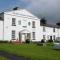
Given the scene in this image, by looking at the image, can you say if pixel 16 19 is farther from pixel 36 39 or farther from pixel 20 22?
pixel 36 39

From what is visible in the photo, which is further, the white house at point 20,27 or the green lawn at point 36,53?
the white house at point 20,27

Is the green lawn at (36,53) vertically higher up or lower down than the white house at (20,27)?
lower down

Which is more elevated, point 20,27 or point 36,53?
point 20,27

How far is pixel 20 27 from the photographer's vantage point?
5453cm

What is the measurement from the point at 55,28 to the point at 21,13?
17.5 meters

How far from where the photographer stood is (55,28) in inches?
2707

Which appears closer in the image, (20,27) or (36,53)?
(36,53)

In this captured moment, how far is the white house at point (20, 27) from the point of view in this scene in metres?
51.1

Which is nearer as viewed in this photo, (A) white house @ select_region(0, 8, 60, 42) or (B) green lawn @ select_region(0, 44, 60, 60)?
(B) green lawn @ select_region(0, 44, 60, 60)

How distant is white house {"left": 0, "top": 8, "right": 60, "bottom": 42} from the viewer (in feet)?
168

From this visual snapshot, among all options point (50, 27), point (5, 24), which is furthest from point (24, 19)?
point (50, 27)

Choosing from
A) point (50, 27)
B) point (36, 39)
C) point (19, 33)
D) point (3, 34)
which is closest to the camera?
point (3, 34)

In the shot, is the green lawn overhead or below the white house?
below

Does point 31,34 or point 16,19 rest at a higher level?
point 16,19
